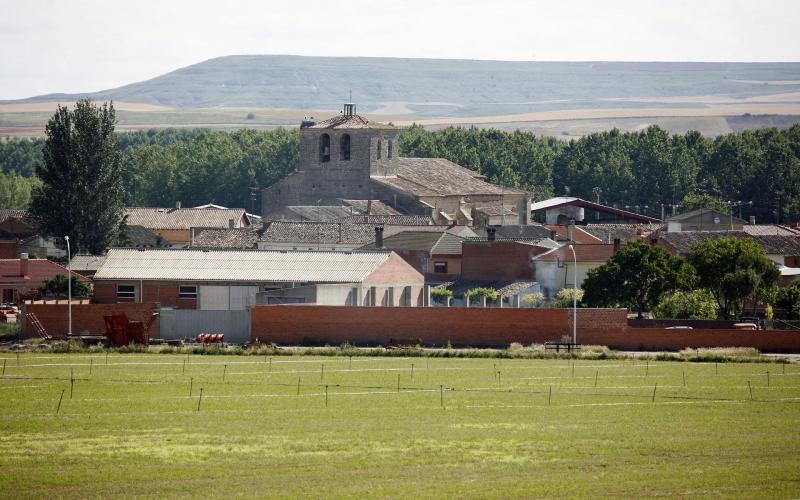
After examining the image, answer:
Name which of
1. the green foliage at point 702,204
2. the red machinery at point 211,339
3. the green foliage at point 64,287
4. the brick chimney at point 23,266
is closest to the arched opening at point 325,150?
the green foliage at point 702,204

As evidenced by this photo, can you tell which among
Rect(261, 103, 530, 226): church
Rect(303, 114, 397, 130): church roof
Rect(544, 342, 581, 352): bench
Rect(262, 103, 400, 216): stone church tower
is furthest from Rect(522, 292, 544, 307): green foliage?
Rect(303, 114, 397, 130): church roof

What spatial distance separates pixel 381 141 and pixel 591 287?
5549cm

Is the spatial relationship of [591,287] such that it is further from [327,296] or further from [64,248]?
[64,248]

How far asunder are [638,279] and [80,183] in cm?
4274

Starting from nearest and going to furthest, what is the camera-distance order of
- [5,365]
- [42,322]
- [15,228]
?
1. [5,365]
2. [42,322]
3. [15,228]

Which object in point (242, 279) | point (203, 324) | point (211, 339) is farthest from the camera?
point (242, 279)

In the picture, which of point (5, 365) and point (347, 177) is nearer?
point (5, 365)

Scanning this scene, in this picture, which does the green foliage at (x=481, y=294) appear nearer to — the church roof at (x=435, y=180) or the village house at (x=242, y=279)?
the village house at (x=242, y=279)

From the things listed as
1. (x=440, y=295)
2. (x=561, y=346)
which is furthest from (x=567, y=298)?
(x=561, y=346)

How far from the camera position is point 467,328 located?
66375mm

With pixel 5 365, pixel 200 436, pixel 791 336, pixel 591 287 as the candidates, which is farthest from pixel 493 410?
pixel 591 287

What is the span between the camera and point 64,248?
103 meters

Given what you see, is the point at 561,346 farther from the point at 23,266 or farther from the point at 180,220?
the point at 180,220

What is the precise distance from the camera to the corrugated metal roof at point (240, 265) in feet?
247
